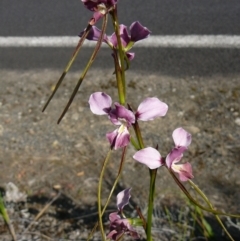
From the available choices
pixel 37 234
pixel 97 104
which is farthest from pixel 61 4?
pixel 97 104

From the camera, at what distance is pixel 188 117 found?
8.43ft

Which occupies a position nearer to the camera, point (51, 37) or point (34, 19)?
point (51, 37)

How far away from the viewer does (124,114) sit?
2.64 feet

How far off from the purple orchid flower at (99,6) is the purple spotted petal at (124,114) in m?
0.13

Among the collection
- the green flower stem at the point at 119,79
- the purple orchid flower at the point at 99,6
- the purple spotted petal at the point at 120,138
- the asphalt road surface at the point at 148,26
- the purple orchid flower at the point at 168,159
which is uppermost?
the purple orchid flower at the point at 99,6

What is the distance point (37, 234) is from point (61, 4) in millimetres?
3030

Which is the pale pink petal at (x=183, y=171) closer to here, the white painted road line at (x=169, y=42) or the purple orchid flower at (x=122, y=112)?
the purple orchid flower at (x=122, y=112)

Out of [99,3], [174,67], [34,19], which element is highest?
[99,3]

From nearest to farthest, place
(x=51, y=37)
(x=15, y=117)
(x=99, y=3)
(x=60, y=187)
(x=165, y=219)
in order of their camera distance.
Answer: (x=99, y=3), (x=165, y=219), (x=60, y=187), (x=15, y=117), (x=51, y=37)

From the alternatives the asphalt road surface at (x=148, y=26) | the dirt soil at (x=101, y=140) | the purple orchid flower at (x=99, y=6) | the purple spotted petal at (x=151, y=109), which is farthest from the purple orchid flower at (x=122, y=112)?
the asphalt road surface at (x=148, y=26)

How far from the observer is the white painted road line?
11.7ft

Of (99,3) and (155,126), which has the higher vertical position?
(99,3)

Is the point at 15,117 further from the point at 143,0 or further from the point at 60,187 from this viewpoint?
the point at 143,0

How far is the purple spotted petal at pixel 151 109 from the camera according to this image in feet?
2.63
